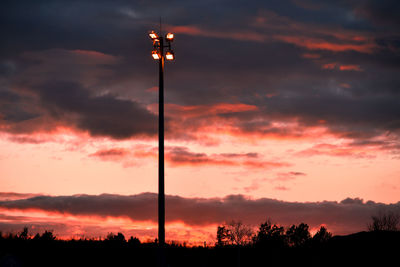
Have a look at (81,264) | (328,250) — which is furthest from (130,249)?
(328,250)

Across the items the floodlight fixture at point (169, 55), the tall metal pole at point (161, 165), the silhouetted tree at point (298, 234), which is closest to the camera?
the tall metal pole at point (161, 165)

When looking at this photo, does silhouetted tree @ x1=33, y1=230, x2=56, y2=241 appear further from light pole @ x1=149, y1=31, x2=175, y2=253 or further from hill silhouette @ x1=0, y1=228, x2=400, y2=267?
light pole @ x1=149, y1=31, x2=175, y2=253

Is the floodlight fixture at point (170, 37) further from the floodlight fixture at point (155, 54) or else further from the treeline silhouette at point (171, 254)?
the treeline silhouette at point (171, 254)

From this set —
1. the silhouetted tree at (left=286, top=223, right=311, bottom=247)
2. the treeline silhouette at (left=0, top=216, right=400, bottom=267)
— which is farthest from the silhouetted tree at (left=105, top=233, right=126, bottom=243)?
the silhouetted tree at (left=286, top=223, right=311, bottom=247)

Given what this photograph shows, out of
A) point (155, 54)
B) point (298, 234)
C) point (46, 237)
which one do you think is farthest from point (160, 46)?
point (298, 234)

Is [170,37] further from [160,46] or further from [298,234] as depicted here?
[298,234]

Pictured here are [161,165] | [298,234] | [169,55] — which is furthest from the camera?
[298,234]

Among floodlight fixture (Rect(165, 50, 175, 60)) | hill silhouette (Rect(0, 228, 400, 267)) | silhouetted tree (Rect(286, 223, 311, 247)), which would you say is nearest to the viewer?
floodlight fixture (Rect(165, 50, 175, 60))

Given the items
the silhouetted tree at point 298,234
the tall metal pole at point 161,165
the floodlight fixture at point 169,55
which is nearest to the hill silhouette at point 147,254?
the tall metal pole at point 161,165

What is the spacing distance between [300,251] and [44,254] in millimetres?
17678

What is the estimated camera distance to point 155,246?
1123 inches

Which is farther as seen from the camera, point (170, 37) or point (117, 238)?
point (117, 238)

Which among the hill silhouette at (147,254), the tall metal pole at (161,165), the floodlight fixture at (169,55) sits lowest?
the hill silhouette at (147,254)

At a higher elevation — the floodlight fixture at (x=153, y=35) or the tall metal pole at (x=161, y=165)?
the floodlight fixture at (x=153, y=35)
